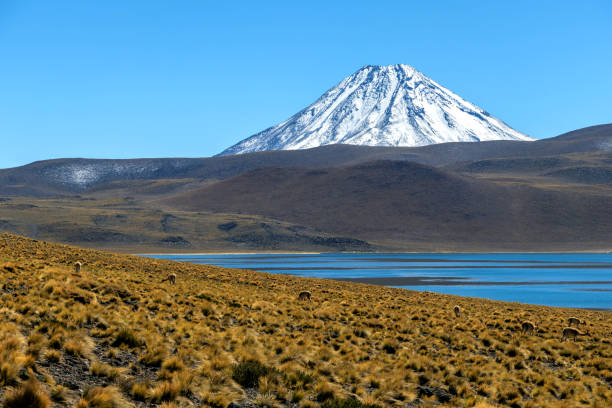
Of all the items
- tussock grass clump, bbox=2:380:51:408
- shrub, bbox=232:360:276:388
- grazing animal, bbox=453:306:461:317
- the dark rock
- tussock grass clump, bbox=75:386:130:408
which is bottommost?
grazing animal, bbox=453:306:461:317

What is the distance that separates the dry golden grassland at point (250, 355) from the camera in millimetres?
11312

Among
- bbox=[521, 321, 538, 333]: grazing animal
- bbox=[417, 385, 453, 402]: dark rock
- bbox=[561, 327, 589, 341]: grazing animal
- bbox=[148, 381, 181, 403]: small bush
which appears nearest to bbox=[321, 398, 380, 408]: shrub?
bbox=[417, 385, 453, 402]: dark rock

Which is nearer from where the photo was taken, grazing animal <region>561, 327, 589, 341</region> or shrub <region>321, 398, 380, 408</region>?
shrub <region>321, 398, 380, 408</region>

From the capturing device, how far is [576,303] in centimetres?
5506

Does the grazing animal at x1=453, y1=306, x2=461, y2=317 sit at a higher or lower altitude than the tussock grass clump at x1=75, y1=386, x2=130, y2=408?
lower

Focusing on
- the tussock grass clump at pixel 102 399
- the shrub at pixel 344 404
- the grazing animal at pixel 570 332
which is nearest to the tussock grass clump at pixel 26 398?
the tussock grass clump at pixel 102 399

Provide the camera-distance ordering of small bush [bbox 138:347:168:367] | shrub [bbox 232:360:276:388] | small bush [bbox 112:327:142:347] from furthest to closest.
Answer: small bush [bbox 112:327:142:347] → small bush [bbox 138:347:168:367] → shrub [bbox 232:360:276:388]

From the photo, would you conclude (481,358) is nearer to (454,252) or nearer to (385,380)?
(385,380)

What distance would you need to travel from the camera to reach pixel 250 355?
14367mm

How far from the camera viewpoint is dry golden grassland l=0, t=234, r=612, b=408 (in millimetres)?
11312

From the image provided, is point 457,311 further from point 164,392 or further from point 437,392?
point 164,392

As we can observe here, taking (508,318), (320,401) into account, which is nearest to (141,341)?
(320,401)

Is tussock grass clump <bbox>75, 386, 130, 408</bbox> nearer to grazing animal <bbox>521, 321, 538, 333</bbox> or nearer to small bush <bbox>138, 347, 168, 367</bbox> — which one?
small bush <bbox>138, 347, 168, 367</bbox>

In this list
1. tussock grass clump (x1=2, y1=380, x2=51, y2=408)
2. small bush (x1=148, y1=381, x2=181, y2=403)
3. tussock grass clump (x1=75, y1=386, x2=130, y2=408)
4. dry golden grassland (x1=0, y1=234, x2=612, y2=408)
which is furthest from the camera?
dry golden grassland (x1=0, y1=234, x2=612, y2=408)
